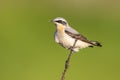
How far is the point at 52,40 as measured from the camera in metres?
15.4

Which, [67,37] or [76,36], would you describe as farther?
[67,37]

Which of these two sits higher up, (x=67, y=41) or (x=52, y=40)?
(x=67, y=41)

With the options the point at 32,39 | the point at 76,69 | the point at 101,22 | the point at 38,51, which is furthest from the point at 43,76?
the point at 101,22

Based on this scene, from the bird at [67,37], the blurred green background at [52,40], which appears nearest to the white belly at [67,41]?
the bird at [67,37]

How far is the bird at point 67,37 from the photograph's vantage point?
7617mm

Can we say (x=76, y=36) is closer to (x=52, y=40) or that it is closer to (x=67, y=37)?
(x=67, y=37)

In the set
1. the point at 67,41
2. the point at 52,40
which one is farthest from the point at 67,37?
the point at 52,40

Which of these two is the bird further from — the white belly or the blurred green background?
the blurred green background

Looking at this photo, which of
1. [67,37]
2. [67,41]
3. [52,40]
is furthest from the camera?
[52,40]

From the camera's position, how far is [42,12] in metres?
18.4

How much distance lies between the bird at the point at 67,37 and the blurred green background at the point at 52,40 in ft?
13.6

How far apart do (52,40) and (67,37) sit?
7.50 metres

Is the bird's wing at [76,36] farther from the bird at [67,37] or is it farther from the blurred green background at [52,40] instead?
the blurred green background at [52,40]

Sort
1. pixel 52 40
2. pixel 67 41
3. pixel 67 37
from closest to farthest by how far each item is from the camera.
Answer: pixel 67 41, pixel 67 37, pixel 52 40
